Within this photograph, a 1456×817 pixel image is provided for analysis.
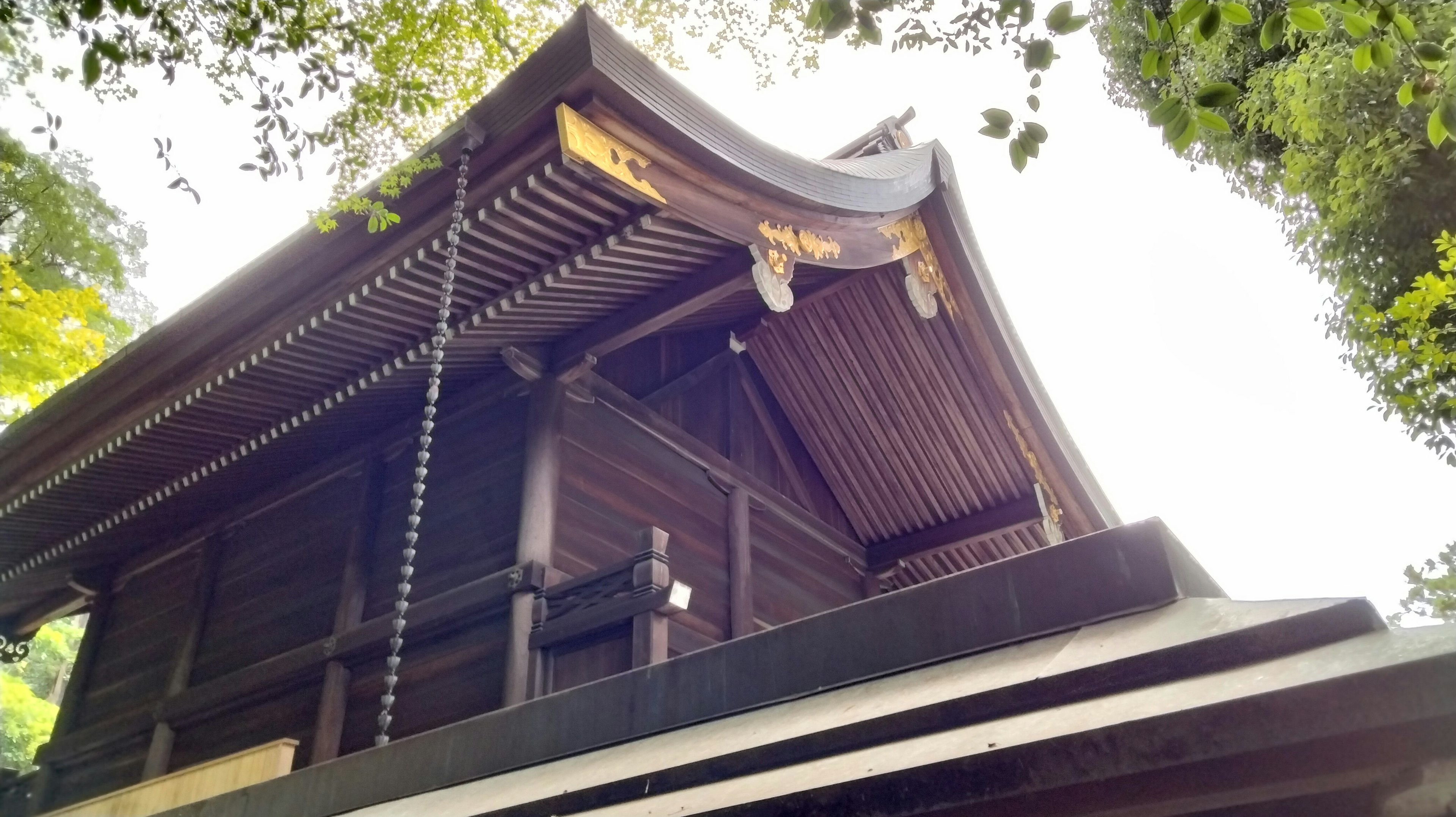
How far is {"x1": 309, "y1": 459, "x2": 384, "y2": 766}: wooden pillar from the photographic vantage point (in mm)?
6043

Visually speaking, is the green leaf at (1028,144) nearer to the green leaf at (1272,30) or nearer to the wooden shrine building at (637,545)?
the green leaf at (1272,30)

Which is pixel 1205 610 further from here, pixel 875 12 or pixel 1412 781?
pixel 875 12

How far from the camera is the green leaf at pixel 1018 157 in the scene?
8.04 feet

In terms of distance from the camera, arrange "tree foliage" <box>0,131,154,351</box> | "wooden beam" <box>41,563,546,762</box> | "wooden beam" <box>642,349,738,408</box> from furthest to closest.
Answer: "tree foliage" <box>0,131,154,351</box>
"wooden beam" <box>642,349,738,408</box>
"wooden beam" <box>41,563,546,762</box>

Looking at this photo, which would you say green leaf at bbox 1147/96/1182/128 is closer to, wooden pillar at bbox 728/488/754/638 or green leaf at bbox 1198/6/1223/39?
green leaf at bbox 1198/6/1223/39

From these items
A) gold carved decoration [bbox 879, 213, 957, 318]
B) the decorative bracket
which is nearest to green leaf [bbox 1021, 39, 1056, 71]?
gold carved decoration [bbox 879, 213, 957, 318]

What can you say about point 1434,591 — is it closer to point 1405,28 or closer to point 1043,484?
point 1043,484

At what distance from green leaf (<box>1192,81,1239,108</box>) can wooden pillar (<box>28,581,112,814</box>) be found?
9.39 meters

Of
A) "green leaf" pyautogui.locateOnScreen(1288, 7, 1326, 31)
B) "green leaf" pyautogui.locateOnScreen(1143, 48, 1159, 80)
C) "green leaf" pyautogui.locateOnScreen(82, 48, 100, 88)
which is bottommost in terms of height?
"green leaf" pyautogui.locateOnScreen(1288, 7, 1326, 31)

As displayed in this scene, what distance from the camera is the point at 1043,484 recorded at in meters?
8.30

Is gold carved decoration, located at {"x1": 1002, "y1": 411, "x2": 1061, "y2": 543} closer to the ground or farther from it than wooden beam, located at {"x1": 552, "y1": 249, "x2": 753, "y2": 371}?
farther from it

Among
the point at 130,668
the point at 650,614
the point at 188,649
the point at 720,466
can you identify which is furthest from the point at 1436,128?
the point at 130,668

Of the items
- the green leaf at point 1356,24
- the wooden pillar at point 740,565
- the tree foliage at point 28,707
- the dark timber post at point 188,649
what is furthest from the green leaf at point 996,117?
the tree foliage at point 28,707

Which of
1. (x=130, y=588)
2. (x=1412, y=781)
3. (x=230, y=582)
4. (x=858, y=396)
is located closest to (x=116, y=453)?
(x=230, y=582)
